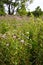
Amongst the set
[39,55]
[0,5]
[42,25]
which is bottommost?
[0,5]

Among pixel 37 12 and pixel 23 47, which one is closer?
pixel 23 47

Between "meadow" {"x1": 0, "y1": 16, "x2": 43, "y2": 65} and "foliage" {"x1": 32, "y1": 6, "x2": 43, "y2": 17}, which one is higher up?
"meadow" {"x1": 0, "y1": 16, "x2": 43, "y2": 65}

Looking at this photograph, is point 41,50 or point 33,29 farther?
point 33,29

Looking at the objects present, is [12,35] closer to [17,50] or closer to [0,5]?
[17,50]

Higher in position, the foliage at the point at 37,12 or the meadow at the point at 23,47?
the meadow at the point at 23,47

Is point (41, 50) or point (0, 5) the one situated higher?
point (41, 50)

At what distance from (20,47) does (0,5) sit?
3766cm

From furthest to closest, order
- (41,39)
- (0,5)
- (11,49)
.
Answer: (0,5)
(41,39)
(11,49)

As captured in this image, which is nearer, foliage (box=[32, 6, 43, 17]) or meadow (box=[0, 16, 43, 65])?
meadow (box=[0, 16, 43, 65])

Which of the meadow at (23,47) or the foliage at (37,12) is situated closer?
the meadow at (23,47)

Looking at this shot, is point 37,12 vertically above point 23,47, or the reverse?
point 23,47

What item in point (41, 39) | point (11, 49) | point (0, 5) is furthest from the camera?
point (0, 5)

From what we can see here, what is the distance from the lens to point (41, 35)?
16.1ft

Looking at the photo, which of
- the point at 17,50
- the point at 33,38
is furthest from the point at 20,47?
the point at 33,38
